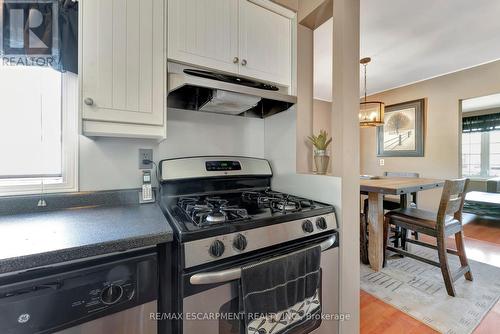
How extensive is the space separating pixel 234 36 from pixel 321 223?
3.87 feet

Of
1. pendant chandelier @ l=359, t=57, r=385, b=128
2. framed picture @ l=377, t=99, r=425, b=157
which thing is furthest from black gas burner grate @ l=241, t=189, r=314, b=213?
framed picture @ l=377, t=99, r=425, b=157

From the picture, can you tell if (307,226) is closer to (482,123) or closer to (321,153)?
(321,153)

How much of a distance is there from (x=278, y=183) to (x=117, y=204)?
105 centimetres

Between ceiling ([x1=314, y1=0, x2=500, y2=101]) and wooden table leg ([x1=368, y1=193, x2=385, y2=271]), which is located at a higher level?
ceiling ([x1=314, y1=0, x2=500, y2=101])

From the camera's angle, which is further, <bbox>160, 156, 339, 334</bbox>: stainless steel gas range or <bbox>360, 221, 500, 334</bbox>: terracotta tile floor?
<bbox>360, 221, 500, 334</bbox>: terracotta tile floor

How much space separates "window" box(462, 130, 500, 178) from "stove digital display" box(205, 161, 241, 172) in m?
6.40

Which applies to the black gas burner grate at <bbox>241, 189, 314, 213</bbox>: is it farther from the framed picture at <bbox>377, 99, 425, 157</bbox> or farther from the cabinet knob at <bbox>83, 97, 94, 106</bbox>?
the framed picture at <bbox>377, 99, 425, 157</bbox>

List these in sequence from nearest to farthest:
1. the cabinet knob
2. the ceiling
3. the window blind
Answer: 1. the cabinet knob
2. the ceiling
3. the window blind

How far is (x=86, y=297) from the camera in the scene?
0.68 m

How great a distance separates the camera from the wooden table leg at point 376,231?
2.26 metres

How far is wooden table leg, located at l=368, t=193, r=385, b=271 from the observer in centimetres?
226

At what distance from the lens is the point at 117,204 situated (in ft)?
4.10

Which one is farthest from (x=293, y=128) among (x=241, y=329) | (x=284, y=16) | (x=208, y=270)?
(x=241, y=329)

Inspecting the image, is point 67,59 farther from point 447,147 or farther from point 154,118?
point 447,147
